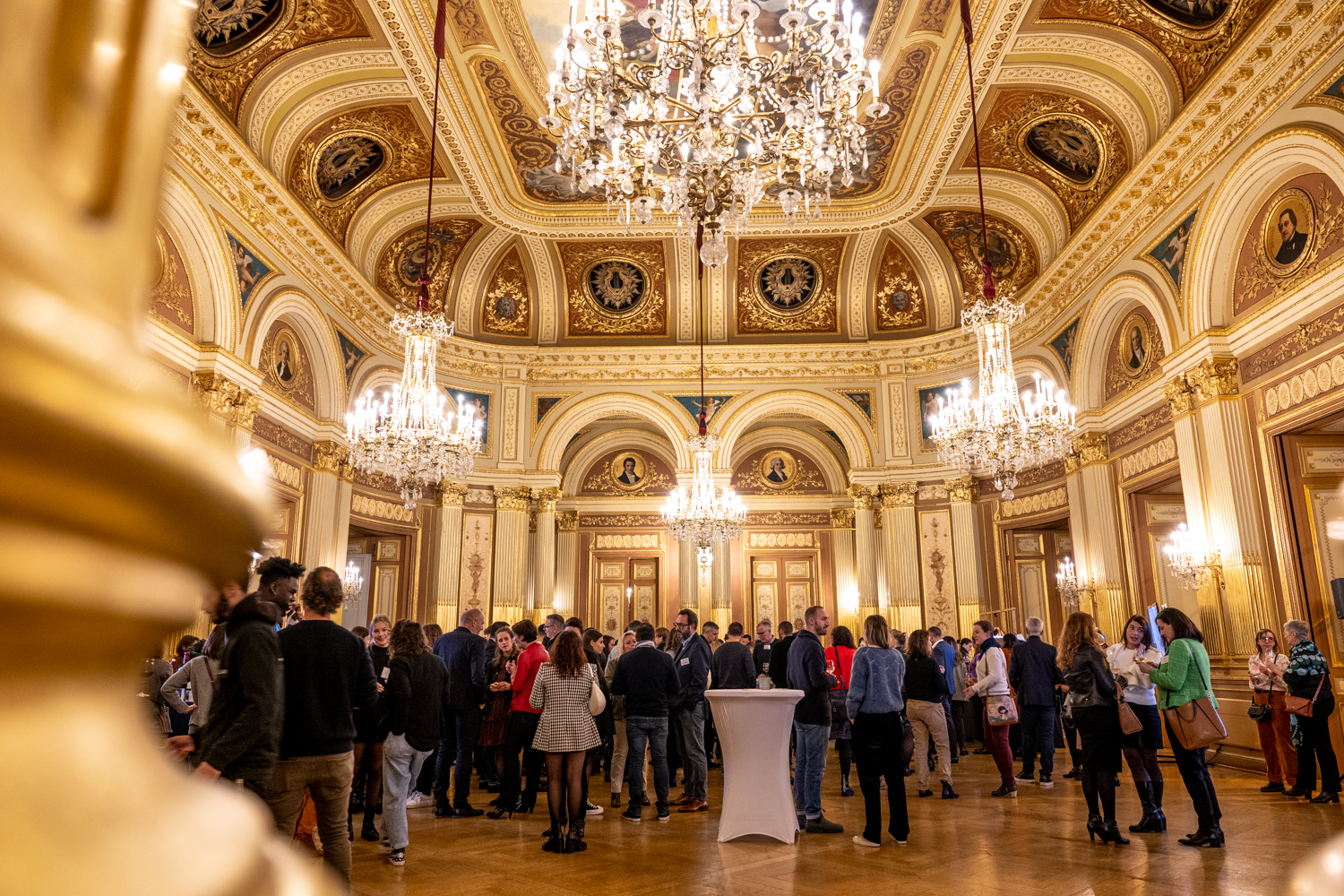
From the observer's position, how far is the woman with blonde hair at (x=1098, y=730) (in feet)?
16.4

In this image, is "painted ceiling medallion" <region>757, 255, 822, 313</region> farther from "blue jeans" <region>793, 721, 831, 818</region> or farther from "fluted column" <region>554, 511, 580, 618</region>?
"blue jeans" <region>793, 721, 831, 818</region>

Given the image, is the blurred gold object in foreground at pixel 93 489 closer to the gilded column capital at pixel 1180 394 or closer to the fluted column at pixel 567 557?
the gilded column capital at pixel 1180 394

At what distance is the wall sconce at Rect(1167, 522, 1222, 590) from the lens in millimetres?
8703

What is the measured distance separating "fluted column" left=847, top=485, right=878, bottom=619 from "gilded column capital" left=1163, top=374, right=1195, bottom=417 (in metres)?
6.10

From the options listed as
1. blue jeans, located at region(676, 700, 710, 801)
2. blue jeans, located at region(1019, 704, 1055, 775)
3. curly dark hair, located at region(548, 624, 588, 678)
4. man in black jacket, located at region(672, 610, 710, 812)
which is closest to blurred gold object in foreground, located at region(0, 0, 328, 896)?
curly dark hair, located at region(548, 624, 588, 678)

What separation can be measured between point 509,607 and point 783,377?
6375 mm

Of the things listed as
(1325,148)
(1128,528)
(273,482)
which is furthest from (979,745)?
(273,482)

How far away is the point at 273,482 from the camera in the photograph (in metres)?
10.2

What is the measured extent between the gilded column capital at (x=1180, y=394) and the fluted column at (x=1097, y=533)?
83.7 inches

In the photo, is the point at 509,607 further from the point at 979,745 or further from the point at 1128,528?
the point at 1128,528

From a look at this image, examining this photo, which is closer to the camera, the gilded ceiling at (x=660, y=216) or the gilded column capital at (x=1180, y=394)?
the gilded ceiling at (x=660, y=216)

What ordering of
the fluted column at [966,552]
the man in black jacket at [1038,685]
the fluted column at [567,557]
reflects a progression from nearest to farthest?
the man in black jacket at [1038,685]
the fluted column at [966,552]
the fluted column at [567,557]

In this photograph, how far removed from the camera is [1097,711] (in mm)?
5023

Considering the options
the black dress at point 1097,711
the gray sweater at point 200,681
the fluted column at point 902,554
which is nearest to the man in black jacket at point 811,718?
the black dress at point 1097,711
